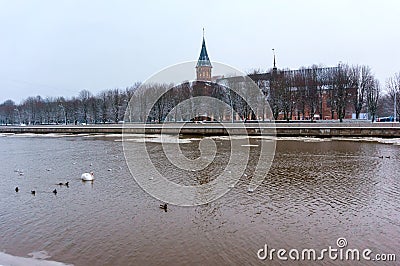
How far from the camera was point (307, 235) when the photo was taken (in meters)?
11.2

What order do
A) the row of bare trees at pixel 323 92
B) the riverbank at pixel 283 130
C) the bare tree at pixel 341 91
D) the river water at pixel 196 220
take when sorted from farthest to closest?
1. the row of bare trees at pixel 323 92
2. the bare tree at pixel 341 91
3. the riverbank at pixel 283 130
4. the river water at pixel 196 220

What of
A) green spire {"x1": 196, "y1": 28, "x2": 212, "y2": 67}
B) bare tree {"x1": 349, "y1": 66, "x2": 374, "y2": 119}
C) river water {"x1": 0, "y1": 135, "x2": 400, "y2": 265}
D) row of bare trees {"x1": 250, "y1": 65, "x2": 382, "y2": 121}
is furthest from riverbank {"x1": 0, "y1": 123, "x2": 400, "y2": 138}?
green spire {"x1": 196, "y1": 28, "x2": 212, "y2": 67}

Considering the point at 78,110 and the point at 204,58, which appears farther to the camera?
the point at 204,58

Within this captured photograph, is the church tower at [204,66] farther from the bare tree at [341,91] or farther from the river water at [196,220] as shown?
the river water at [196,220]

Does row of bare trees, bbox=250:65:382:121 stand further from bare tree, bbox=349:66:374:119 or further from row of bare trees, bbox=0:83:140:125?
row of bare trees, bbox=0:83:140:125

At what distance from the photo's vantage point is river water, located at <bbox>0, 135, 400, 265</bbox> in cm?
1002

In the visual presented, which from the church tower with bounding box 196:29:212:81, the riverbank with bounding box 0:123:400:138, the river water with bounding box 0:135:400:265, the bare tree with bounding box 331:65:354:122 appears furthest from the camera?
the church tower with bounding box 196:29:212:81

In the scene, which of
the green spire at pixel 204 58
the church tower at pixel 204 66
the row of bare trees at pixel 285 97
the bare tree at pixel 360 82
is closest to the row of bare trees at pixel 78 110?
the row of bare trees at pixel 285 97

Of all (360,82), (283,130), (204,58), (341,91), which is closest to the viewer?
(283,130)

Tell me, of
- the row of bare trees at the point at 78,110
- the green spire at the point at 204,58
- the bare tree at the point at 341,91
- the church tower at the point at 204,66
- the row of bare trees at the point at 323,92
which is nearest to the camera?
the bare tree at the point at 341,91

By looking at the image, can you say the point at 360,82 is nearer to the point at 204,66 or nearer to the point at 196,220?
the point at 204,66

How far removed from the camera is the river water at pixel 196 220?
1002 centimetres

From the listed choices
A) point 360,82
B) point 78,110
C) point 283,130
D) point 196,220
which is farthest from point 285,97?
point 78,110

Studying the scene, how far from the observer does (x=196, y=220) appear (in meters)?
12.9
